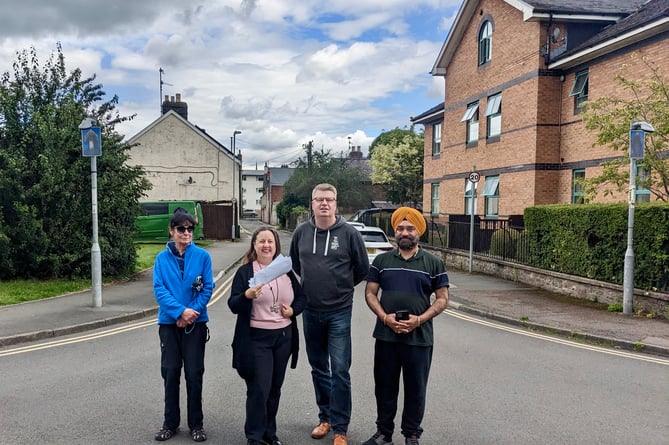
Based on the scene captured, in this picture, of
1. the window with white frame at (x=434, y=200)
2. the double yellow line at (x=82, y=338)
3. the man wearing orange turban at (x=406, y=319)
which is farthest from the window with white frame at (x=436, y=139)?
the man wearing orange turban at (x=406, y=319)

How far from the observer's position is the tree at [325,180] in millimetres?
47375

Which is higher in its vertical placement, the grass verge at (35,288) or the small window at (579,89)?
the small window at (579,89)

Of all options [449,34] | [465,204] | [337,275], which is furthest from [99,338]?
[449,34]

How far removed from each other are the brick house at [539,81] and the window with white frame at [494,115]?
0.13 feet

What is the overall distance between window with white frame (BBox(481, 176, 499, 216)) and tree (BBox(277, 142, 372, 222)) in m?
23.7

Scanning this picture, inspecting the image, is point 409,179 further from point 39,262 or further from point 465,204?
point 39,262

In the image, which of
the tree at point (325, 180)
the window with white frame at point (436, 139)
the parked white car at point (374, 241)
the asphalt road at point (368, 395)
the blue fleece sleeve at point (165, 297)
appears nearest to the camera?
the blue fleece sleeve at point (165, 297)

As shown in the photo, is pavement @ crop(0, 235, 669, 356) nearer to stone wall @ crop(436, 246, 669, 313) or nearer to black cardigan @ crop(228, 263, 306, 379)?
stone wall @ crop(436, 246, 669, 313)

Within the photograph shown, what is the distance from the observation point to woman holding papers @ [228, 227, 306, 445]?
423cm

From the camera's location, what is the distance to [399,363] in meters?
4.31

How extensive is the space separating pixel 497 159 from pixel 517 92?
264cm

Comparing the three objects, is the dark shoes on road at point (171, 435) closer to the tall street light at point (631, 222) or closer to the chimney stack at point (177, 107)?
the tall street light at point (631, 222)

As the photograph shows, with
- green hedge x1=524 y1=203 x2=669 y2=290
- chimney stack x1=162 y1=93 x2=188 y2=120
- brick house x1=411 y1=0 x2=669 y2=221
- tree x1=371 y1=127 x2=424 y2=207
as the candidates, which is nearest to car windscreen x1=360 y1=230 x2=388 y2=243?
green hedge x1=524 y1=203 x2=669 y2=290

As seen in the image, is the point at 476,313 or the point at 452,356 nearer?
the point at 452,356
